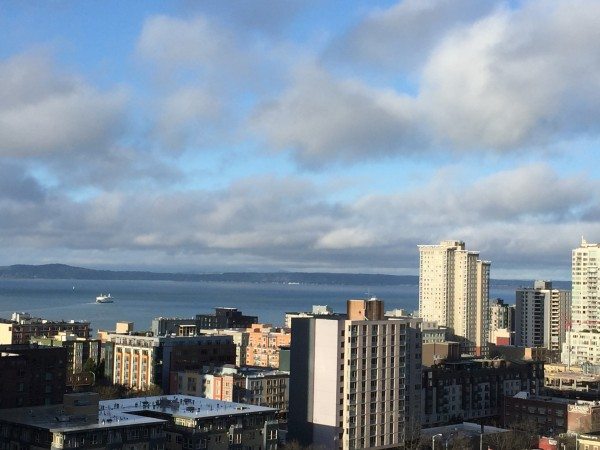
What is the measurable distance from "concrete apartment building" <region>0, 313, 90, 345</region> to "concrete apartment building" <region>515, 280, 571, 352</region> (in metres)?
57.8

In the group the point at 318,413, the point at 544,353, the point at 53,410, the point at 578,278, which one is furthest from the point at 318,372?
the point at 578,278

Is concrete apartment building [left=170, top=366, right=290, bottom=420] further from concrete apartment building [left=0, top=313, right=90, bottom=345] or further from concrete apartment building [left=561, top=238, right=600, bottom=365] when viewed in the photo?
concrete apartment building [left=561, top=238, right=600, bottom=365]

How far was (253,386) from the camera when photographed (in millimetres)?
56500

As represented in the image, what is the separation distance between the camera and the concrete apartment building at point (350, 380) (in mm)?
43000

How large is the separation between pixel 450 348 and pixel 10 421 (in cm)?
4454

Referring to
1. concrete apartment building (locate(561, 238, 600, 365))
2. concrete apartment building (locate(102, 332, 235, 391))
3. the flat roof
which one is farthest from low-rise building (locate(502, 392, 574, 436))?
concrete apartment building (locate(561, 238, 600, 365))

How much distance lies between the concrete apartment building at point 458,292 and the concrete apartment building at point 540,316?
4.93 metres

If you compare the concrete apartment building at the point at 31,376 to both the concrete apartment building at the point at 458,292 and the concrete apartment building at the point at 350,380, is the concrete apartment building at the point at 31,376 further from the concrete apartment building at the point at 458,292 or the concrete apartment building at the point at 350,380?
the concrete apartment building at the point at 458,292

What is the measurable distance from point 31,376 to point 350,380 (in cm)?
1482

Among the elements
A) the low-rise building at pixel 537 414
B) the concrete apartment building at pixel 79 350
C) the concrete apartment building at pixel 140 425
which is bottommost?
the low-rise building at pixel 537 414

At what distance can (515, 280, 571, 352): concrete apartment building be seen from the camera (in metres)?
121

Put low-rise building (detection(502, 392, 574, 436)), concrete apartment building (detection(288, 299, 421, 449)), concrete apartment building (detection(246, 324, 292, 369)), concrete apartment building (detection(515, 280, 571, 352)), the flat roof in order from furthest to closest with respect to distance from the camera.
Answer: concrete apartment building (detection(515, 280, 571, 352)), concrete apartment building (detection(246, 324, 292, 369)), low-rise building (detection(502, 392, 574, 436)), concrete apartment building (detection(288, 299, 421, 449)), the flat roof

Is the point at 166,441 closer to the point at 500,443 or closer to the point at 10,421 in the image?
the point at 10,421

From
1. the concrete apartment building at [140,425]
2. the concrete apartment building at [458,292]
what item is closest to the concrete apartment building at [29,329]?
the concrete apartment building at [140,425]
